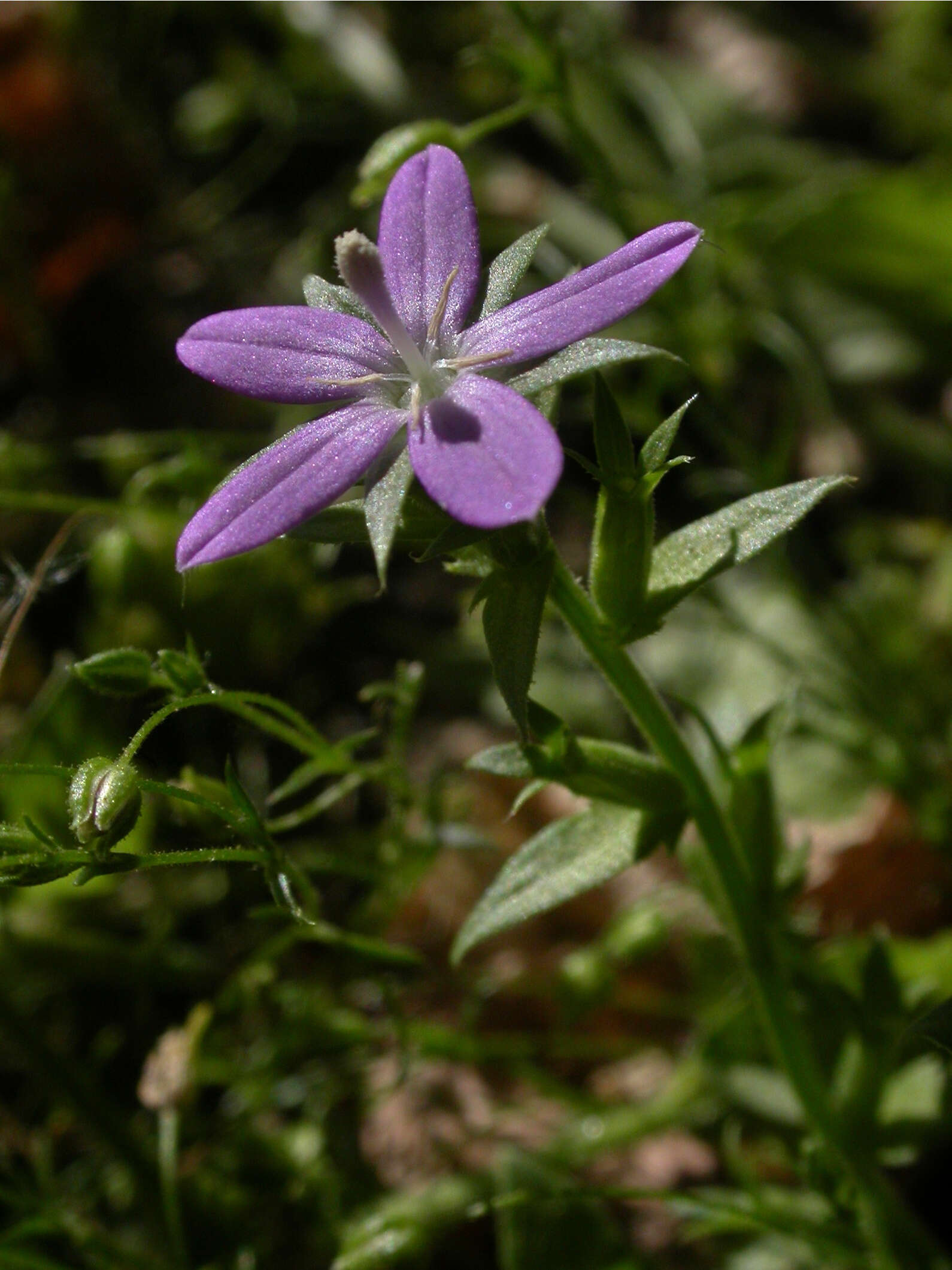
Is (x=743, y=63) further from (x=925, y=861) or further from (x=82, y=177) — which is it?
(x=925, y=861)

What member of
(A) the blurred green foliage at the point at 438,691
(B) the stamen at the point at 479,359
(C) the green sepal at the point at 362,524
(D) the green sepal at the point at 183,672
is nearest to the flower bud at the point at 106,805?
(A) the blurred green foliage at the point at 438,691

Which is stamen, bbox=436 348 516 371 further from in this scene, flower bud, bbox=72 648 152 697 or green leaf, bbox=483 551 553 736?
flower bud, bbox=72 648 152 697

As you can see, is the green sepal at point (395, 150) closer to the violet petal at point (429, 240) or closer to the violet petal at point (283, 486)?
the violet petal at point (429, 240)

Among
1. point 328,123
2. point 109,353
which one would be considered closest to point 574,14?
point 328,123

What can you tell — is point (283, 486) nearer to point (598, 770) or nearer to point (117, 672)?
point (117, 672)

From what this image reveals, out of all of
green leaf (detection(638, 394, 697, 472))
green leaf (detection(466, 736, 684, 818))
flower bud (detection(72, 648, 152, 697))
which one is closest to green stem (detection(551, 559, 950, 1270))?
green leaf (detection(466, 736, 684, 818))

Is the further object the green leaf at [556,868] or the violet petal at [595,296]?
the green leaf at [556,868]

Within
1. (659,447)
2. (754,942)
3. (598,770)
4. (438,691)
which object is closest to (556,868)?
(598,770)
